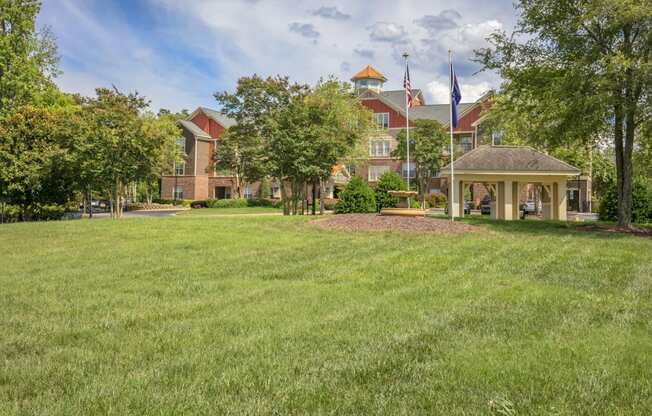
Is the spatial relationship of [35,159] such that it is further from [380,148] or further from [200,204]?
[380,148]

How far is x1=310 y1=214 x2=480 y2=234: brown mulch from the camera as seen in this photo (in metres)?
14.9

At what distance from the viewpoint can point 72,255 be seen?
1070cm

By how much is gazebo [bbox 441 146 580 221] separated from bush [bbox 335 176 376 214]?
3.61 meters

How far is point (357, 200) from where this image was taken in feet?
74.4

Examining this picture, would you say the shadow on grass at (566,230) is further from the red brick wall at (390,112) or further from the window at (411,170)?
the red brick wall at (390,112)

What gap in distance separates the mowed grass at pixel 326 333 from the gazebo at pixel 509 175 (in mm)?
13011

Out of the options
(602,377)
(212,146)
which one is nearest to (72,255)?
(602,377)

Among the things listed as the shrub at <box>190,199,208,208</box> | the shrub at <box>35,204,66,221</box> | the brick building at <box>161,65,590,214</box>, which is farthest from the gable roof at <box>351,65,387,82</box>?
the shrub at <box>35,204,66,221</box>

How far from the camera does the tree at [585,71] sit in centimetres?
1540

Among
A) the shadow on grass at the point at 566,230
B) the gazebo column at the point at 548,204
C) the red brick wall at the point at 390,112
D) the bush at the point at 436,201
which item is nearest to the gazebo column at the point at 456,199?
the gazebo column at the point at 548,204

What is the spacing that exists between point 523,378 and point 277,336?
2.29 metres

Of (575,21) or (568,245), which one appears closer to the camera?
(568,245)

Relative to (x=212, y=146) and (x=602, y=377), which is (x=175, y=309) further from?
(x=212, y=146)

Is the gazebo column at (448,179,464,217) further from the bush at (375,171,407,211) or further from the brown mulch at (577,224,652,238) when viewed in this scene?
the brown mulch at (577,224,652,238)
